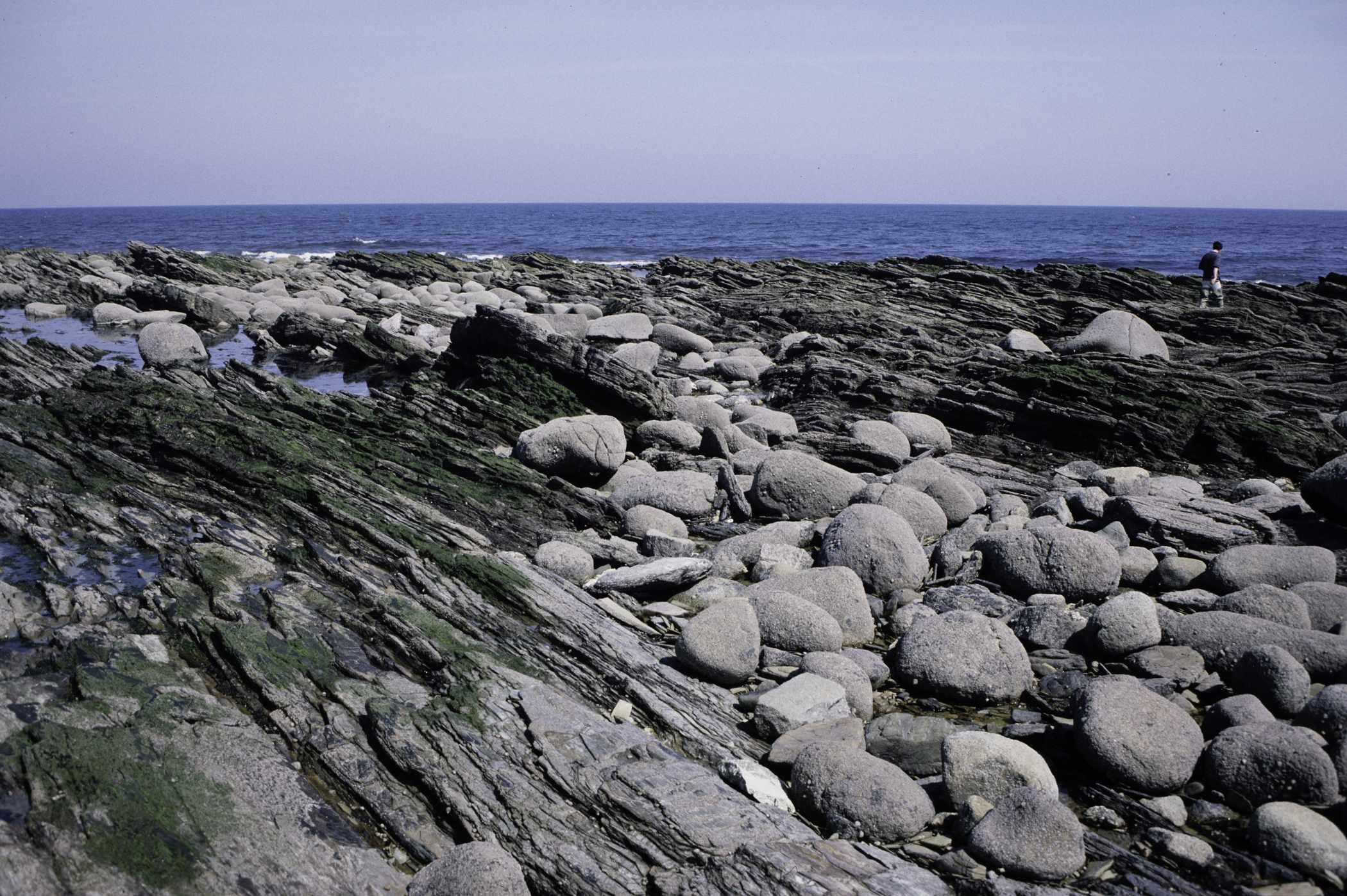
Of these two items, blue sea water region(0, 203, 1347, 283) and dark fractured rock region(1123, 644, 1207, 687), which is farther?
blue sea water region(0, 203, 1347, 283)

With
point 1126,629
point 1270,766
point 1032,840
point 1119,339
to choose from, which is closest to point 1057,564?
point 1126,629

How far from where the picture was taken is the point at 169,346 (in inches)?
645

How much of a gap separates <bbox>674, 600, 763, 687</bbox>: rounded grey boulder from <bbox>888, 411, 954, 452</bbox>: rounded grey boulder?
21.7 feet

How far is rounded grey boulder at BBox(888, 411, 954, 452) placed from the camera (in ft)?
38.3

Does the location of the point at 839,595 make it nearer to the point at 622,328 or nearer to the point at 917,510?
the point at 917,510

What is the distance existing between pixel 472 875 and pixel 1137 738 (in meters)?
3.62

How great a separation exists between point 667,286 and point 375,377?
1605 cm

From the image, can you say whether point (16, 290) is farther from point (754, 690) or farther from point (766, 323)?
point (754, 690)

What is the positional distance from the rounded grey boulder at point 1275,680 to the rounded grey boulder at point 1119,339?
12244 millimetres

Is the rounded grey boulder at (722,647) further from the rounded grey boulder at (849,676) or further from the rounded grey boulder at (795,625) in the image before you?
the rounded grey boulder at (849,676)

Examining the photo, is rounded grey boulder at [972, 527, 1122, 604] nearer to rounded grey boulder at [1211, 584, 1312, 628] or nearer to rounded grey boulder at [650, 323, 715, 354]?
rounded grey boulder at [1211, 584, 1312, 628]

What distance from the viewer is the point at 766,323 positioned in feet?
76.2

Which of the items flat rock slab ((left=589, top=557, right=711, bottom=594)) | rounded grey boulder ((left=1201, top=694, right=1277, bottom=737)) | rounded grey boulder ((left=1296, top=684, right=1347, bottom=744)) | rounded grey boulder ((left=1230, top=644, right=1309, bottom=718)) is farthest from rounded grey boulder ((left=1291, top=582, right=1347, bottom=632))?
flat rock slab ((left=589, top=557, right=711, bottom=594))

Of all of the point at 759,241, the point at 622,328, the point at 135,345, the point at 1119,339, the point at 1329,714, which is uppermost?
the point at 759,241
